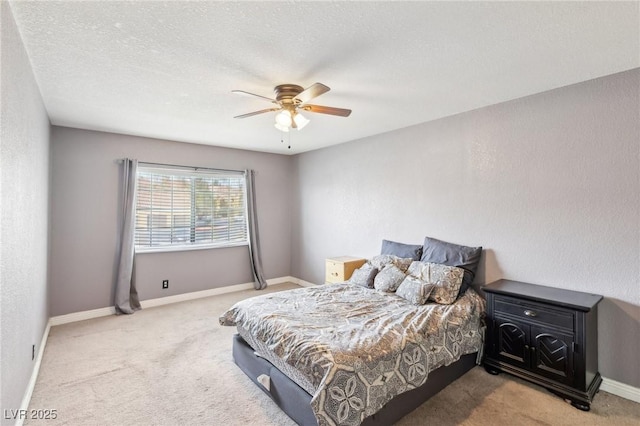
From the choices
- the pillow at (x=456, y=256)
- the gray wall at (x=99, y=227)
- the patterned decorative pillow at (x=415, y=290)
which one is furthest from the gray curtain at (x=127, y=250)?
the pillow at (x=456, y=256)

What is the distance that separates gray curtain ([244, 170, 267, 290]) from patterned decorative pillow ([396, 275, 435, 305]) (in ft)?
9.63

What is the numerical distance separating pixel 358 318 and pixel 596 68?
8.66 feet

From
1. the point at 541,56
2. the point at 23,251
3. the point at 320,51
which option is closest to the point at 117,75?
the point at 23,251

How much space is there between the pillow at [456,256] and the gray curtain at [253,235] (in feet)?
9.66

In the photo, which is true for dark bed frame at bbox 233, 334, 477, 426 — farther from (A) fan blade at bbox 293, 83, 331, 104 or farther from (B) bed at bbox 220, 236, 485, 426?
(A) fan blade at bbox 293, 83, 331, 104

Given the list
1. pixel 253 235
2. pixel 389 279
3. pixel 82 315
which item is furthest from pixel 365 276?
pixel 82 315

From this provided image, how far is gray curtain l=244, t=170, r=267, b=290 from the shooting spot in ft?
17.6

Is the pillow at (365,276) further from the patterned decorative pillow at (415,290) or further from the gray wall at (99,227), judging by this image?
the gray wall at (99,227)

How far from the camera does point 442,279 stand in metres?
2.98

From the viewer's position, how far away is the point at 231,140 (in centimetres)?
463

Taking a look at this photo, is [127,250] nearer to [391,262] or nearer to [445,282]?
[391,262]

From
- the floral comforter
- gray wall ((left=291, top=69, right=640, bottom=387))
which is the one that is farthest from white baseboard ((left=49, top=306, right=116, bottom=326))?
gray wall ((left=291, top=69, right=640, bottom=387))

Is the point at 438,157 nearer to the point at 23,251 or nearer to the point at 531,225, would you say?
the point at 531,225

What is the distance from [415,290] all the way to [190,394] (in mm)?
2108
